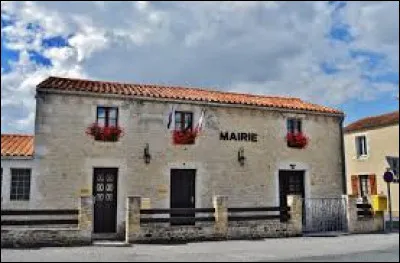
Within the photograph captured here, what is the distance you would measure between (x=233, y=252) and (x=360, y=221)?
7389mm

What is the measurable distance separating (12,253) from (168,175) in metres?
6.64

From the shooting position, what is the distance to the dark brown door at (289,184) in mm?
19125

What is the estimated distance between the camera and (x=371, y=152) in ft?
102

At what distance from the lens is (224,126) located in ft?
60.4

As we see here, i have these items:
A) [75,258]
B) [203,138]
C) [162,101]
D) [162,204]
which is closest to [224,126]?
[203,138]

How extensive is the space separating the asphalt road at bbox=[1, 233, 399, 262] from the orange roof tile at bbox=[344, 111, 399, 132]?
16.5 m

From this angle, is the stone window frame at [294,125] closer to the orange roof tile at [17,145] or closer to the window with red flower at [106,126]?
the window with red flower at [106,126]

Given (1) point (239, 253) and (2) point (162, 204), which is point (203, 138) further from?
(1) point (239, 253)

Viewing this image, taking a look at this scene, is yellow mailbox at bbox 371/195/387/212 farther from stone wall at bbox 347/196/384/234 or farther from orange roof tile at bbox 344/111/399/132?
orange roof tile at bbox 344/111/399/132

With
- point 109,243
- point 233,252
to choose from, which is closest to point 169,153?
point 109,243

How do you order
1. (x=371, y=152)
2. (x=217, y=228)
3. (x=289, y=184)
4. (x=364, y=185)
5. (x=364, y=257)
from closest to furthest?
(x=364, y=257), (x=217, y=228), (x=289, y=184), (x=371, y=152), (x=364, y=185)

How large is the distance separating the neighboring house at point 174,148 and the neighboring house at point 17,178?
13.9 inches


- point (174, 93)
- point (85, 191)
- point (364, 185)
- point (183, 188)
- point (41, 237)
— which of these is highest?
point (174, 93)

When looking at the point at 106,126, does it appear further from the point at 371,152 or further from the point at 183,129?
the point at 371,152
